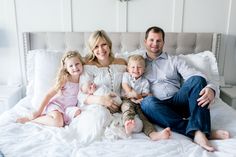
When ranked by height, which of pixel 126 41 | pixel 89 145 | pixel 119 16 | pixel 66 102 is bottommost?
pixel 89 145

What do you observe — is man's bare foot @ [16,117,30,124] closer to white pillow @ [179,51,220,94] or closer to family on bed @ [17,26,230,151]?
family on bed @ [17,26,230,151]

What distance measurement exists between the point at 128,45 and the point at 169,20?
0.52 metres

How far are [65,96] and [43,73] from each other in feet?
1.21

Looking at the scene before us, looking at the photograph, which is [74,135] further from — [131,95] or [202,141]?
[202,141]

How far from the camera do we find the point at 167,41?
8.30 feet

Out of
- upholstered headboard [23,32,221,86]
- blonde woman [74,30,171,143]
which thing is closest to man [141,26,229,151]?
blonde woman [74,30,171,143]

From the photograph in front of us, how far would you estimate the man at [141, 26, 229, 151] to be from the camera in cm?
159

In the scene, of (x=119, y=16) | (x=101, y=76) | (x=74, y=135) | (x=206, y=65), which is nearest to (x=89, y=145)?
(x=74, y=135)

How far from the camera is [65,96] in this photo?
194 centimetres

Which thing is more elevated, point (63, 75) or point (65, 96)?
point (63, 75)

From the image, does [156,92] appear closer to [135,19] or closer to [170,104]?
[170,104]

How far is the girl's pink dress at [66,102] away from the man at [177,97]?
0.54 metres

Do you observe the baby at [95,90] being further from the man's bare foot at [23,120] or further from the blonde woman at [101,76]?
the man's bare foot at [23,120]

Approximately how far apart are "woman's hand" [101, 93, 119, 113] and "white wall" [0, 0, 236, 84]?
3.41ft
